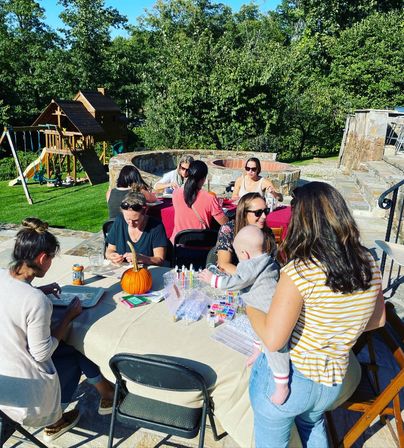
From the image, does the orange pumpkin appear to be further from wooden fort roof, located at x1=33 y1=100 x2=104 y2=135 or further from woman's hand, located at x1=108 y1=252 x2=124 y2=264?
wooden fort roof, located at x1=33 y1=100 x2=104 y2=135

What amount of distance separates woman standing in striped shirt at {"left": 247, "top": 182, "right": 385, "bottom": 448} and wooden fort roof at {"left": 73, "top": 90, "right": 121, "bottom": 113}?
67.2 feet

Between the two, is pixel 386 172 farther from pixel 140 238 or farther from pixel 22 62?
pixel 22 62

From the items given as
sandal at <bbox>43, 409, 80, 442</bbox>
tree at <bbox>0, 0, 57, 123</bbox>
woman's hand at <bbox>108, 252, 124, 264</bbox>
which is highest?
tree at <bbox>0, 0, 57, 123</bbox>

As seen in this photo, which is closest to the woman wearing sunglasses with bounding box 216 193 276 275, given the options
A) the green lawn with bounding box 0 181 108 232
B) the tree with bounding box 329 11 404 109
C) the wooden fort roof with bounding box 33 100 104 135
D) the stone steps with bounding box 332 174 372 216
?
the green lawn with bounding box 0 181 108 232

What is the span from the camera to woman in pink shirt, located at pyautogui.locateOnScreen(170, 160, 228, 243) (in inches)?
171

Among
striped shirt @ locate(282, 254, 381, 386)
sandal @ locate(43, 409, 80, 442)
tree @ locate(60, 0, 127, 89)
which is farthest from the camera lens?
tree @ locate(60, 0, 127, 89)

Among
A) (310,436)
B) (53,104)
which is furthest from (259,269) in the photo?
(53,104)

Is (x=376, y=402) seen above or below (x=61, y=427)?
above

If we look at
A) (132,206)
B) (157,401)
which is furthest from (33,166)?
(157,401)

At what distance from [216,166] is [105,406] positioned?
941 centimetres

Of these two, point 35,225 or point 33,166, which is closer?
point 35,225

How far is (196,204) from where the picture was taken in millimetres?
4441

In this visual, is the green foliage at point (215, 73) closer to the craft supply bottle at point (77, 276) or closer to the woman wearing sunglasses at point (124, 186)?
the woman wearing sunglasses at point (124, 186)

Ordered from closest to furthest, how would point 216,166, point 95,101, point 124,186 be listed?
1. point 124,186
2. point 216,166
3. point 95,101
